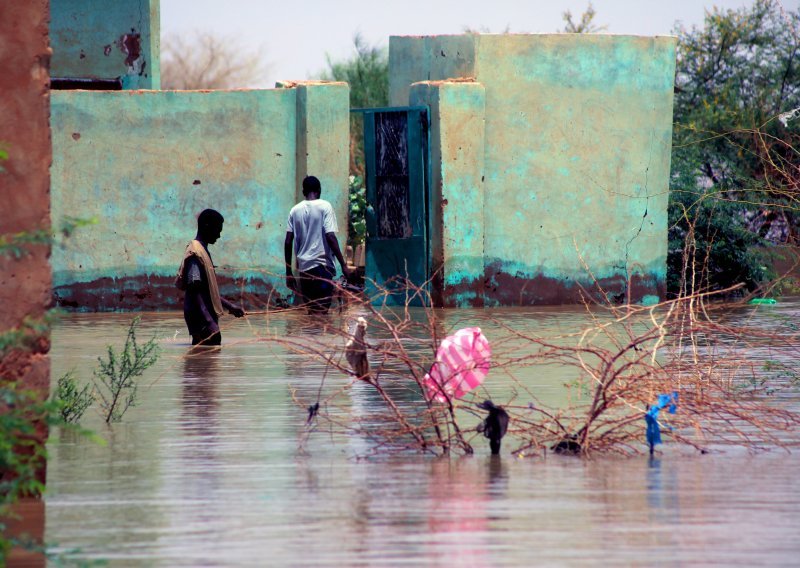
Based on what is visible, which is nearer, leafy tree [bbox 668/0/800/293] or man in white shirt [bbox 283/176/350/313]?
man in white shirt [bbox 283/176/350/313]

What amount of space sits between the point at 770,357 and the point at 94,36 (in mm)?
11506

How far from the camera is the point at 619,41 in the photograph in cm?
1995

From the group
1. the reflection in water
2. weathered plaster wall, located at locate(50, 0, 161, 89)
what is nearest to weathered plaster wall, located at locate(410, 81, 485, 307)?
weathered plaster wall, located at locate(50, 0, 161, 89)

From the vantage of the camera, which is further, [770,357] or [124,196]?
[124,196]

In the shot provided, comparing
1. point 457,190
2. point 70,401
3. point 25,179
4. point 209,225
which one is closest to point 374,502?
point 25,179

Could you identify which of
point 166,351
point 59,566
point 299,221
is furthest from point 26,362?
point 299,221

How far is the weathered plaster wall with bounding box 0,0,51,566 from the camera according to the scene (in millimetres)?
6789

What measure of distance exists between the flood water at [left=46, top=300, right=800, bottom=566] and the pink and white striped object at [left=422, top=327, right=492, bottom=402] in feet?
1.11

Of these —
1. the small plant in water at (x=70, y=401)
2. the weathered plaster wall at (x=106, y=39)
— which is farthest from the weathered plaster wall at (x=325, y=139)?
the small plant in water at (x=70, y=401)

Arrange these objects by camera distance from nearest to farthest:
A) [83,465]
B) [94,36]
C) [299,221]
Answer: [83,465]
[299,221]
[94,36]

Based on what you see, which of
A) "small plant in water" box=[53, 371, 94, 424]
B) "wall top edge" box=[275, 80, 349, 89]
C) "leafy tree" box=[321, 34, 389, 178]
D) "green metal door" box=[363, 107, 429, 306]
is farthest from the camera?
"leafy tree" box=[321, 34, 389, 178]

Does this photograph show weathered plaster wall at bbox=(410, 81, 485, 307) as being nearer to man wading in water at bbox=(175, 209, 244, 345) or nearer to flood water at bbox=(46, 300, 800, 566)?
man wading in water at bbox=(175, 209, 244, 345)

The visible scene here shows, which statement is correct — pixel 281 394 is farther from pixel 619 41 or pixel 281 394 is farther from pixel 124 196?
pixel 619 41

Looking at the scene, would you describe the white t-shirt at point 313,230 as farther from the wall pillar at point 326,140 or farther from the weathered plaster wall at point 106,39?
the weathered plaster wall at point 106,39
